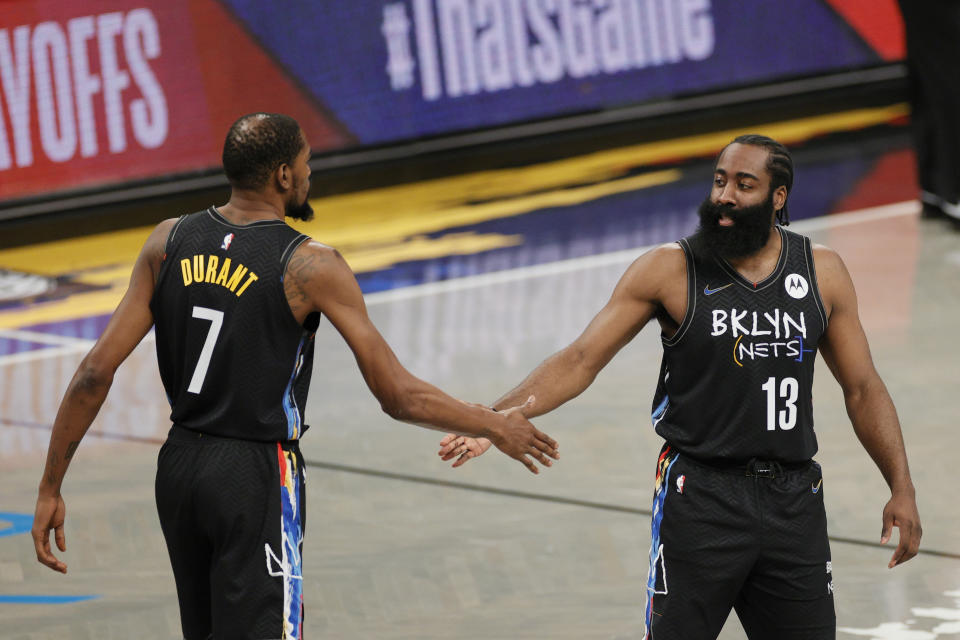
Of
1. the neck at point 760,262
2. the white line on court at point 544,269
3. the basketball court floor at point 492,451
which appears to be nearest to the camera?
the neck at point 760,262

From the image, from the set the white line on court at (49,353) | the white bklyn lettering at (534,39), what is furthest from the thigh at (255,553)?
the white bklyn lettering at (534,39)

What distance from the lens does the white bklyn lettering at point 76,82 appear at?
13906 mm

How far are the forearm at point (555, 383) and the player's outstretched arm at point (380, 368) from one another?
4 cm

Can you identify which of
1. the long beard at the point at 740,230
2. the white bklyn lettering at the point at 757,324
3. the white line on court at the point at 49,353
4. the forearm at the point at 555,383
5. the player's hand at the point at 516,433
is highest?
the long beard at the point at 740,230

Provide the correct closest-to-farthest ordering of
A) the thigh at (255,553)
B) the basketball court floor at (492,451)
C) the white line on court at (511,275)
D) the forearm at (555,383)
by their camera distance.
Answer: the thigh at (255,553), the forearm at (555,383), the basketball court floor at (492,451), the white line on court at (511,275)

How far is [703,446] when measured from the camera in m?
4.88

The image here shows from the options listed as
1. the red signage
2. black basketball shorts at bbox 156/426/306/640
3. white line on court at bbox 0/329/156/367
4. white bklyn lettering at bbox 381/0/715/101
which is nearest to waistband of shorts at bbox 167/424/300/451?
black basketball shorts at bbox 156/426/306/640

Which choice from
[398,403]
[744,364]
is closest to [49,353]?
[398,403]

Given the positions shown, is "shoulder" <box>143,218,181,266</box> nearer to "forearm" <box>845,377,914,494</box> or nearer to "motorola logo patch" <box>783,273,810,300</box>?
"motorola logo patch" <box>783,273,810,300</box>

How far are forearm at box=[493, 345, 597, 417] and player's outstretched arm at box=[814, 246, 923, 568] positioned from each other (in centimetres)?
74

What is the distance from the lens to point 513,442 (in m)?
5.25

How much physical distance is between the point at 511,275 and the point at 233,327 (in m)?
8.22

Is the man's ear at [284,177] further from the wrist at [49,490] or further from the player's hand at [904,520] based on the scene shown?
the player's hand at [904,520]

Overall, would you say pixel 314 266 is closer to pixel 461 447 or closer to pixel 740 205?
pixel 461 447
